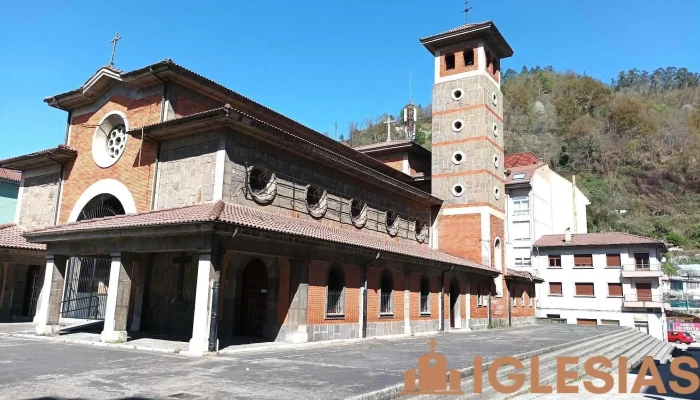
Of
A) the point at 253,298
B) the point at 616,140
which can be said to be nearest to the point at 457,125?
the point at 253,298

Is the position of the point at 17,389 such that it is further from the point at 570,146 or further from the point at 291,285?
the point at 570,146

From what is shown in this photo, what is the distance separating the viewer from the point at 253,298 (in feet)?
52.7

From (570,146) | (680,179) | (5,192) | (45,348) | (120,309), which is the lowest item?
(45,348)

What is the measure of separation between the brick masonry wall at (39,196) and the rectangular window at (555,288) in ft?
119

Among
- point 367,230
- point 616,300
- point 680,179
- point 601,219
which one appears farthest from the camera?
point 680,179

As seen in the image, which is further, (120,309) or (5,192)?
(5,192)

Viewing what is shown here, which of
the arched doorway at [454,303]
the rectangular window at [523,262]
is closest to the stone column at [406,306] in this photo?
the arched doorway at [454,303]

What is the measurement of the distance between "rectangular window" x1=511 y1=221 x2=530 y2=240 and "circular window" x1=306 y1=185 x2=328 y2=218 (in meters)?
26.7

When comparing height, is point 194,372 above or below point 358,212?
below

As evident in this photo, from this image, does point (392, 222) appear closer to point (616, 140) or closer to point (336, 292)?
point (336, 292)

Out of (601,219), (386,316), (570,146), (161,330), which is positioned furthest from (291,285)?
(570,146)

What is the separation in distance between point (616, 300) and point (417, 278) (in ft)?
80.7

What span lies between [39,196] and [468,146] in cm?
2149

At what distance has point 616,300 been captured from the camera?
3828cm
